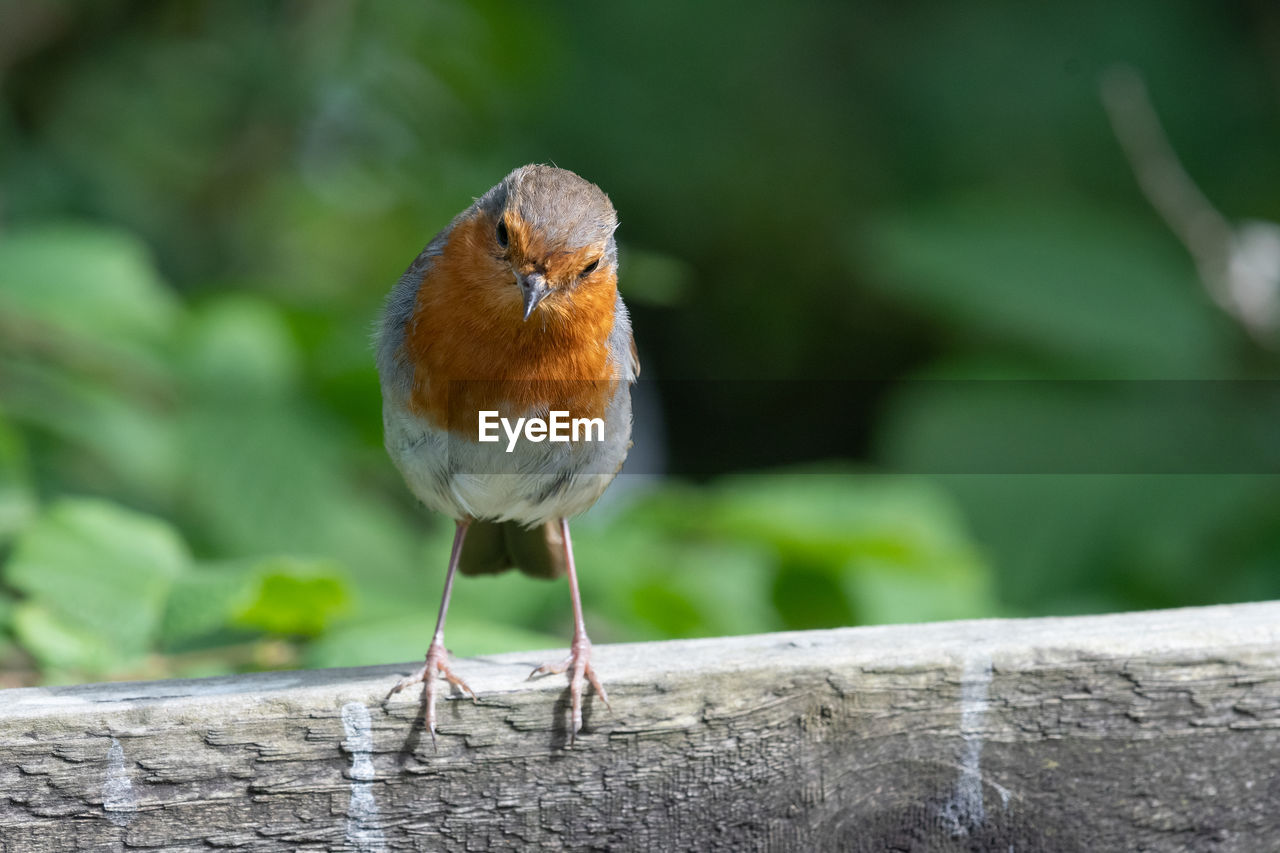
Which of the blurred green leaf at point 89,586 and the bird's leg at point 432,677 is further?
the blurred green leaf at point 89,586

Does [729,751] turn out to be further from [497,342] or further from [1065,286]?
[1065,286]

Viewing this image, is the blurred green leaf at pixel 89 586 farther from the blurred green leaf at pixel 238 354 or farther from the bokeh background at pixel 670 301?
the blurred green leaf at pixel 238 354

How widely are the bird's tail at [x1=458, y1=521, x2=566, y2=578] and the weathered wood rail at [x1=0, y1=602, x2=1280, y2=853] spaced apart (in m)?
0.44

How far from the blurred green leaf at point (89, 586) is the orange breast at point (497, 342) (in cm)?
47

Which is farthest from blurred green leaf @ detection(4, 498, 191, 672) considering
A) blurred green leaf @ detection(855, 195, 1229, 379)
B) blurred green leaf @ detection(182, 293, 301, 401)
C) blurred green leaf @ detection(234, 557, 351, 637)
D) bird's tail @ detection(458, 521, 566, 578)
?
blurred green leaf @ detection(855, 195, 1229, 379)

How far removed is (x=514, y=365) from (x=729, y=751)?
573 millimetres

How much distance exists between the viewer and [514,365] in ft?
5.79

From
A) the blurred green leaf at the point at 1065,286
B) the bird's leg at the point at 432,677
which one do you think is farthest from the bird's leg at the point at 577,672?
the blurred green leaf at the point at 1065,286

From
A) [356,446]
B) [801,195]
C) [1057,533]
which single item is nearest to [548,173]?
[356,446]

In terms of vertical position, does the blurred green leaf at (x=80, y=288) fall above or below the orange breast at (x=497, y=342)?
above

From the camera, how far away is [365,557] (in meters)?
3.04

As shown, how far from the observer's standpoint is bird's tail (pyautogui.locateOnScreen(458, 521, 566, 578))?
2230 millimetres

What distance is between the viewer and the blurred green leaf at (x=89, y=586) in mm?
1783

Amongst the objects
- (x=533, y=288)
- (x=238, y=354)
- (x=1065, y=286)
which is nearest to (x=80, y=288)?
(x=238, y=354)
